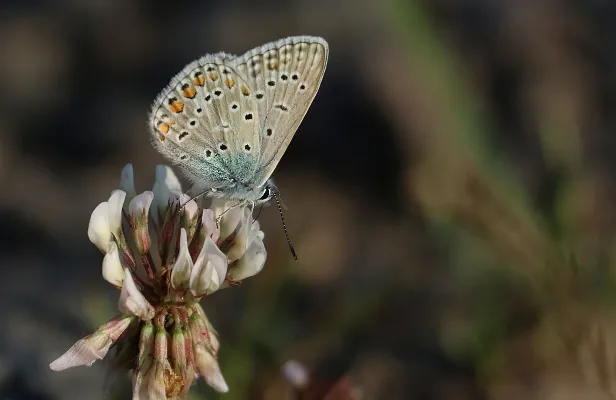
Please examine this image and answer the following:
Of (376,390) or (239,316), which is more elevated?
(239,316)

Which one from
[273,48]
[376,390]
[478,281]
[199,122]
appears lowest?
[376,390]

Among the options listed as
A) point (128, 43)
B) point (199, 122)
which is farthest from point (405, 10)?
point (128, 43)

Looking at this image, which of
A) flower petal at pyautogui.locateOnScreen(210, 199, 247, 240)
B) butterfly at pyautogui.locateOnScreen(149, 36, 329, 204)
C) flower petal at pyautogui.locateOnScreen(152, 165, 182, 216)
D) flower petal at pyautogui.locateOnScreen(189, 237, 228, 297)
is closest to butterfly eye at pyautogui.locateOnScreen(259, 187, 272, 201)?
butterfly at pyautogui.locateOnScreen(149, 36, 329, 204)

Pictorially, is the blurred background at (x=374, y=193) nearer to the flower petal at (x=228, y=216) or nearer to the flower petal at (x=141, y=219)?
the flower petal at (x=141, y=219)

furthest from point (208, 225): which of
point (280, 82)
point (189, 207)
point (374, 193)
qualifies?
point (374, 193)

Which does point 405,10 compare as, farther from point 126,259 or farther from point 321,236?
point 126,259

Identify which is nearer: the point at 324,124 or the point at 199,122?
the point at 199,122

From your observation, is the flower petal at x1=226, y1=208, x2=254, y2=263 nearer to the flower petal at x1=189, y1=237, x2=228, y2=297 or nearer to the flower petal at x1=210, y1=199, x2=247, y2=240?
the flower petal at x1=210, y1=199, x2=247, y2=240
